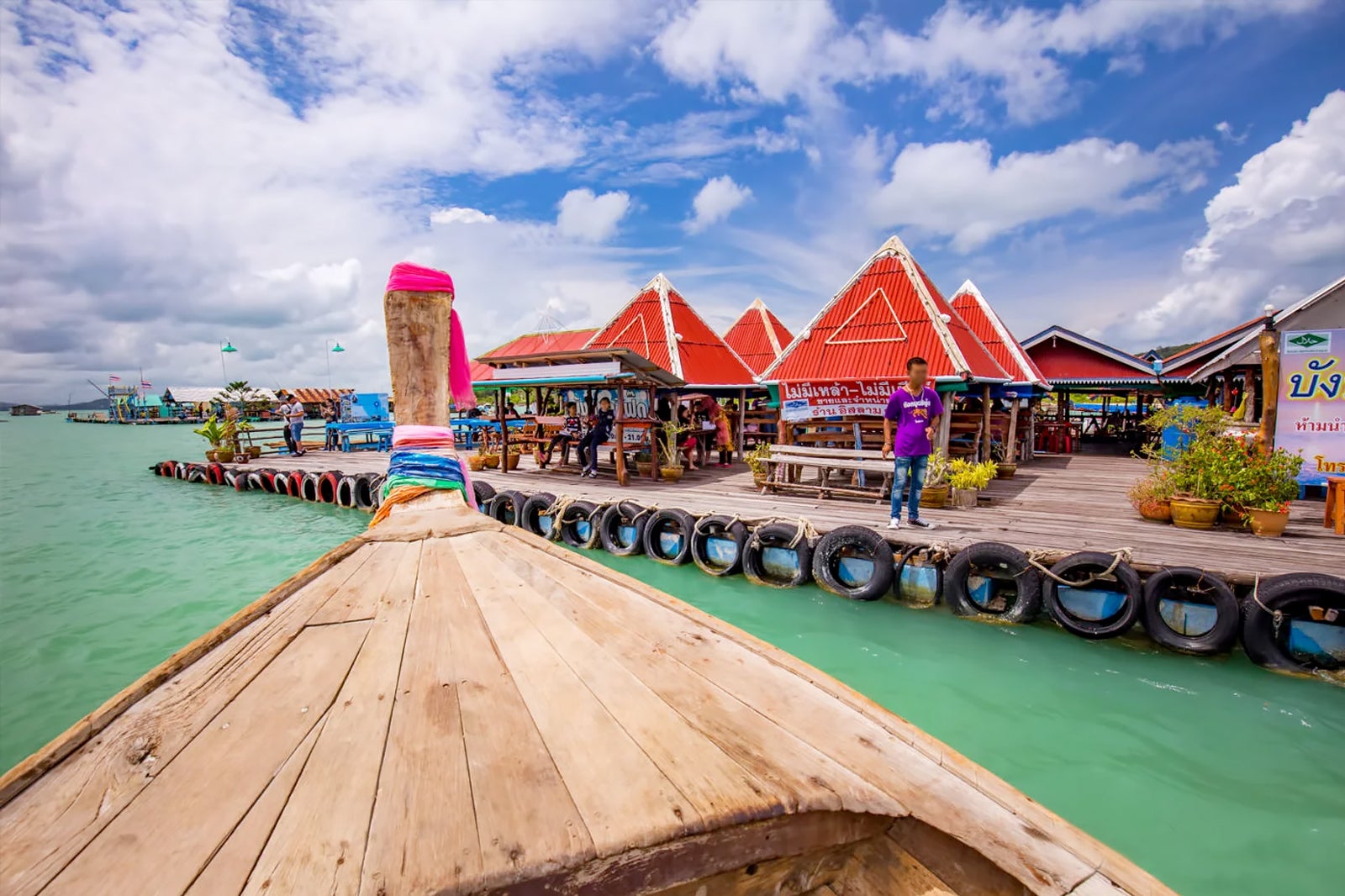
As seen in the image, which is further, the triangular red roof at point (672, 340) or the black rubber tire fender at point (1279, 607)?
the triangular red roof at point (672, 340)

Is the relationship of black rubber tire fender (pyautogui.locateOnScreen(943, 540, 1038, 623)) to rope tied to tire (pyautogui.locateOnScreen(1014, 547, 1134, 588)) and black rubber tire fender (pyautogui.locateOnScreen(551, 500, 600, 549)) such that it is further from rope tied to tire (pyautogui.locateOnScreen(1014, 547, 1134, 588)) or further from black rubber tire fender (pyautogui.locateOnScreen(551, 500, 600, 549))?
black rubber tire fender (pyautogui.locateOnScreen(551, 500, 600, 549))

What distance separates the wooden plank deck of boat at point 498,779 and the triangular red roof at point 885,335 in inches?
430

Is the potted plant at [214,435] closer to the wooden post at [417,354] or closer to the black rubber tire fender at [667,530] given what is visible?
the black rubber tire fender at [667,530]

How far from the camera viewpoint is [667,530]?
1012cm

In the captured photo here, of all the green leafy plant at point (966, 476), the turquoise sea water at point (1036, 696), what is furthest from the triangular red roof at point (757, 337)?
the turquoise sea water at point (1036, 696)

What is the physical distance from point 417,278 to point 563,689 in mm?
2515

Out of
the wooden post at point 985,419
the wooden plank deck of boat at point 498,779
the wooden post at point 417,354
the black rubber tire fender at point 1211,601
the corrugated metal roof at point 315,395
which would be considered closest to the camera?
the wooden plank deck of boat at point 498,779

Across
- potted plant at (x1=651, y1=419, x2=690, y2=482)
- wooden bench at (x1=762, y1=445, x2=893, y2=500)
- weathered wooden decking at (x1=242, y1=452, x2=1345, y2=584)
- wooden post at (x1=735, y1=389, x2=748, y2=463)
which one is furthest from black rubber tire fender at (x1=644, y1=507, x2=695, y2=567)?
wooden post at (x1=735, y1=389, x2=748, y2=463)

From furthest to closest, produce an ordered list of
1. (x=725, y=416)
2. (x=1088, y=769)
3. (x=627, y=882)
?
(x=725, y=416), (x=1088, y=769), (x=627, y=882)

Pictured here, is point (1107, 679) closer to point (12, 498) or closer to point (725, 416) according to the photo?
point (725, 416)

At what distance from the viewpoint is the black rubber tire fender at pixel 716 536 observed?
29.8 ft

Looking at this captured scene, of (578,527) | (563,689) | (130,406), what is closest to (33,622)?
(578,527)

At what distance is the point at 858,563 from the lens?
8.22 m

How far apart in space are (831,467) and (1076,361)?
16.2m
